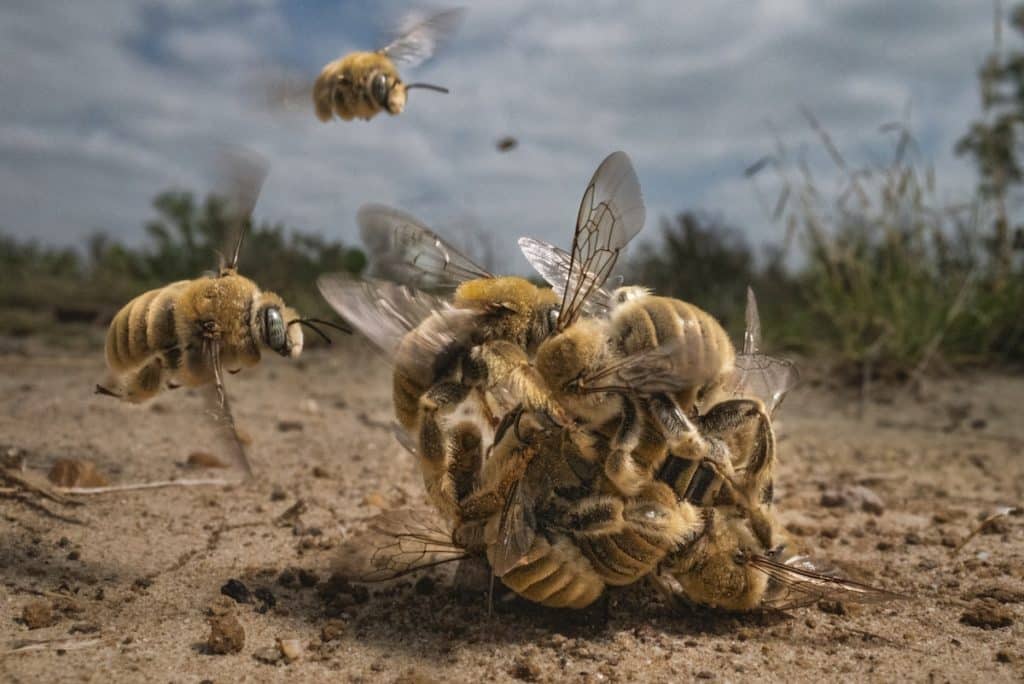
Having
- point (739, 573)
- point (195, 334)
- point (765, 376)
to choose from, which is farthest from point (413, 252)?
point (739, 573)

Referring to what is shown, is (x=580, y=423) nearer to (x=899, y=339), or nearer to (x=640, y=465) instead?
(x=640, y=465)

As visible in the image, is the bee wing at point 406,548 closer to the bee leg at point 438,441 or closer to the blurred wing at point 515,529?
the bee leg at point 438,441

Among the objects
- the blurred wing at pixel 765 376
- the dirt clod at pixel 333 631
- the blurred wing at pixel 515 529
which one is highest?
the blurred wing at pixel 765 376

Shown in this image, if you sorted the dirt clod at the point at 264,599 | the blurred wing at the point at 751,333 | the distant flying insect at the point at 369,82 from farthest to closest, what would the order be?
the distant flying insect at the point at 369,82 < the blurred wing at the point at 751,333 < the dirt clod at the point at 264,599

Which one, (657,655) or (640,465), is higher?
(640,465)

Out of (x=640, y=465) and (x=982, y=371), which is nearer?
(x=640, y=465)

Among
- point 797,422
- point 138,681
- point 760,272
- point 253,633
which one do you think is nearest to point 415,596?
point 253,633

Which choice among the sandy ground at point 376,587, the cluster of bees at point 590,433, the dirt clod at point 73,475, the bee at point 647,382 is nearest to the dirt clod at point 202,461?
the sandy ground at point 376,587

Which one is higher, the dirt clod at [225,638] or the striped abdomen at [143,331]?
the striped abdomen at [143,331]

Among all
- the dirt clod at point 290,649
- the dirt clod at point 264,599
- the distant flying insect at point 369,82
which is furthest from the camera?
the distant flying insect at point 369,82
